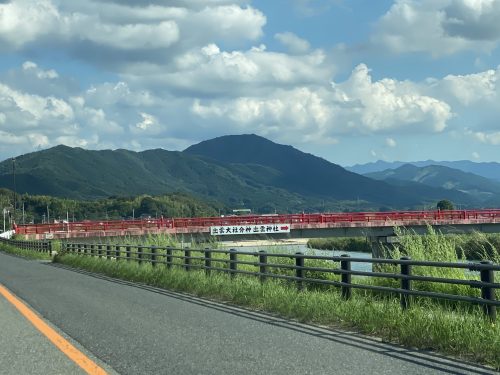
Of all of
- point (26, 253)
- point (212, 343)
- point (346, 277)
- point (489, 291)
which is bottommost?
point (26, 253)

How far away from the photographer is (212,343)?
30.3 feet

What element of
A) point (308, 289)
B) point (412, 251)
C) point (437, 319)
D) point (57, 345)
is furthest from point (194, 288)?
point (437, 319)

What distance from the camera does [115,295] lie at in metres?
16.2

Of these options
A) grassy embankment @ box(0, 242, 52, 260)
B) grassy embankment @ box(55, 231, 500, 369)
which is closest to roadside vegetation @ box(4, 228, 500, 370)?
grassy embankment @ box(55, 231, 500, 369)

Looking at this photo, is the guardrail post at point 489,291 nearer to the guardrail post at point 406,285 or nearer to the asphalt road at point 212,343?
the asphalt road at point 212,343

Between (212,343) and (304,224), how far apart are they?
54.0 metres

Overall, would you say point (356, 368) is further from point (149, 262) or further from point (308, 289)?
point (149, 262)

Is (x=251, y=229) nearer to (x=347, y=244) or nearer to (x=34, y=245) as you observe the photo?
(x=34, y=245)

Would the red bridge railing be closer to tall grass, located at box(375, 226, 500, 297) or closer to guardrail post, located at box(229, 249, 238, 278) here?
guardrail post, located at box(229, 249, 238, 278)

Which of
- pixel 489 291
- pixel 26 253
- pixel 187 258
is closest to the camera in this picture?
pixel 489 291

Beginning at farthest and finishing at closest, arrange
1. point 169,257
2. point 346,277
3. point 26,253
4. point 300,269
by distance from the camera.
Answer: point 26,253 < point 169,257 < point 300,269 < point 346,277

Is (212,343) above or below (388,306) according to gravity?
below

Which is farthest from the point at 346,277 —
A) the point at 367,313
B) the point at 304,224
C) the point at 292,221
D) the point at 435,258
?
the point at 304,224

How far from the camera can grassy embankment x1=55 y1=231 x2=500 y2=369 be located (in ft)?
27.8
